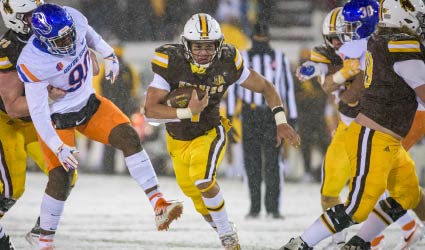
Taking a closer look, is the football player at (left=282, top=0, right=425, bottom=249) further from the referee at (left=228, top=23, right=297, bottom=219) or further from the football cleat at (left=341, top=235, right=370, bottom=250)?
the referee at (left=228, top=23, right=297, bottom=219)

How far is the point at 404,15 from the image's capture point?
5645 mm

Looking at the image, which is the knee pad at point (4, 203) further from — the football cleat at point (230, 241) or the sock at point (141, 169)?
the football cleat at point (230, 241)

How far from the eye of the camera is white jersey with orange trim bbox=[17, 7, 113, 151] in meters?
5.86

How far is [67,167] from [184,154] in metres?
0.83

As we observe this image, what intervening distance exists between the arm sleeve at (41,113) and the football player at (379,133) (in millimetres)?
1484

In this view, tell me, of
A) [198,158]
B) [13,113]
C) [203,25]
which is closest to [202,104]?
[198,158]

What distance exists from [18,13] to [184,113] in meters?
1.21

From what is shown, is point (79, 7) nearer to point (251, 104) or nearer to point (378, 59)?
point (251, 104)

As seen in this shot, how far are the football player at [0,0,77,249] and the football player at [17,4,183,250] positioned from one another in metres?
0.14

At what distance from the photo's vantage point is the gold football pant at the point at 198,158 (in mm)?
6121

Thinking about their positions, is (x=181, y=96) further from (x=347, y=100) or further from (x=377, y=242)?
(x=377, y=242)

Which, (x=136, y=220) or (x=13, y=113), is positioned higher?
(x=13, y=113)

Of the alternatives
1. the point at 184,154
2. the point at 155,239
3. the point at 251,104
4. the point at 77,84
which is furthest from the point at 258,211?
the point at 77,84

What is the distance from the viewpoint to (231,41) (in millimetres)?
8828
